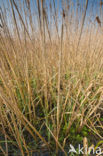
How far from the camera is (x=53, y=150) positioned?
1.80ft

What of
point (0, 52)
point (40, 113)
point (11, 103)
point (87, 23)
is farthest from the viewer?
point (87, 23)

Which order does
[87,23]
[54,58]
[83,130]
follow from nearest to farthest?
[83,130]
[54,58]
[87,23]

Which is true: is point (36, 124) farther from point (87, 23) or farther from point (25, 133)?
point (87, 23)

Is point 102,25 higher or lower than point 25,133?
higher

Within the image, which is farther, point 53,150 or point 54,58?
point 54,58

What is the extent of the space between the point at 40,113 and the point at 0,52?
55cm

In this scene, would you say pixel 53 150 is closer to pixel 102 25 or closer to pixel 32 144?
pixel 32 144

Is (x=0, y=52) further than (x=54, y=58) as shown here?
No

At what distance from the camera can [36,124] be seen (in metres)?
0.68

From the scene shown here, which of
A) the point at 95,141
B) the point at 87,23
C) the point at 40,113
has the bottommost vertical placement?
the point at 95,141

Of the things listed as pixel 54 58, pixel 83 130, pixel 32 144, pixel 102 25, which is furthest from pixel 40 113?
pixel 102 25

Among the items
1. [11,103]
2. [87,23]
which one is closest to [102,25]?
[87,23]

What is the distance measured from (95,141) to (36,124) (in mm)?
403

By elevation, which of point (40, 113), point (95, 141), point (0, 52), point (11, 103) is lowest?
point (95, 141)
